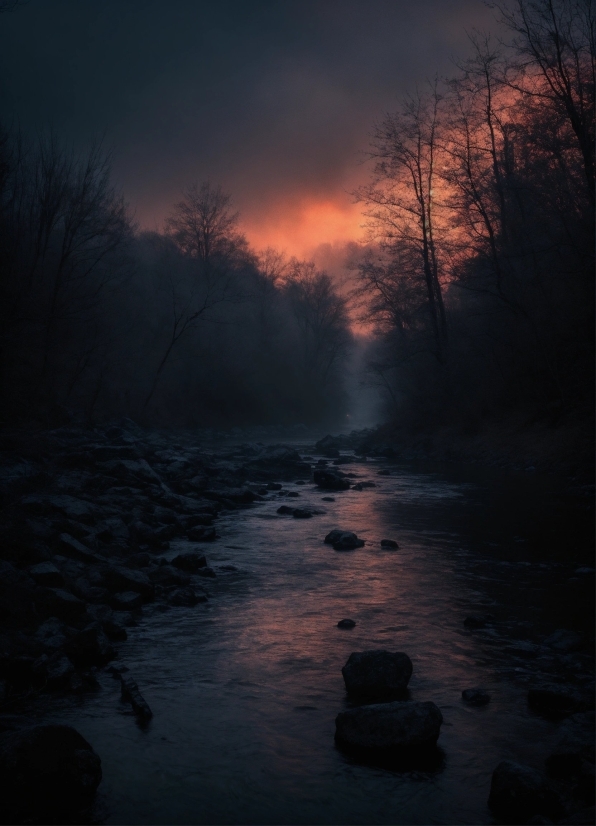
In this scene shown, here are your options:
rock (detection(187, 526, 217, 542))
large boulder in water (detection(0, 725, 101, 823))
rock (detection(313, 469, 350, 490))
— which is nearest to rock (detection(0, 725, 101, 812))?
large boulder in water (detection(0, 725, 101, 823))

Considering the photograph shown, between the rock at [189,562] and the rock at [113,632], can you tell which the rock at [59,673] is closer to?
the rock at [113,632]

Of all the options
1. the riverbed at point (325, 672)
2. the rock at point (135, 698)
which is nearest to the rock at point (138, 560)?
the riverbed at point (325, 672)

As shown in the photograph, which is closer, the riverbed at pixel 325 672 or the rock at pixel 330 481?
the riverbed at pixel 325 672

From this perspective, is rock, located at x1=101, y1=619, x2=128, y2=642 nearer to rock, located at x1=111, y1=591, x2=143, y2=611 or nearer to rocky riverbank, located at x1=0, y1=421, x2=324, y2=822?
rocky riverbank, located at x1=0, y1=421, x2=324, y2=822

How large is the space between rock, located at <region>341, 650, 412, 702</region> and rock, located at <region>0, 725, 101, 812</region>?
211 centimetres

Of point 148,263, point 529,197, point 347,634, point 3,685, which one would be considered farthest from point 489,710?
point 148,263

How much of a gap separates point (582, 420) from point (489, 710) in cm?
1464

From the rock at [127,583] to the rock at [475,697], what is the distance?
4.16m

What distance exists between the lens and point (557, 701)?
4652mm

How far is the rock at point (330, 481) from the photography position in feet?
58.7

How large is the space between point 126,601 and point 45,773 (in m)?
3.57

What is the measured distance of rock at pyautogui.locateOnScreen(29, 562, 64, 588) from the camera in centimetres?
654

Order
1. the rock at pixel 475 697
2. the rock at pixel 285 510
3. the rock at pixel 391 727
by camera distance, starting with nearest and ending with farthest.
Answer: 1. the rock at pixel 391 727
2. the rock at pixel 475 697
3. the rock at pixel 285 510

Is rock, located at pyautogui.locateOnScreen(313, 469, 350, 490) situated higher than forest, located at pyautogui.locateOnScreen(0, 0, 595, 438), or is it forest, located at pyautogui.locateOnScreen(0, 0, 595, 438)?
forest, located at pyautogui.locateOnScreen(0, 0, 595, 438)
